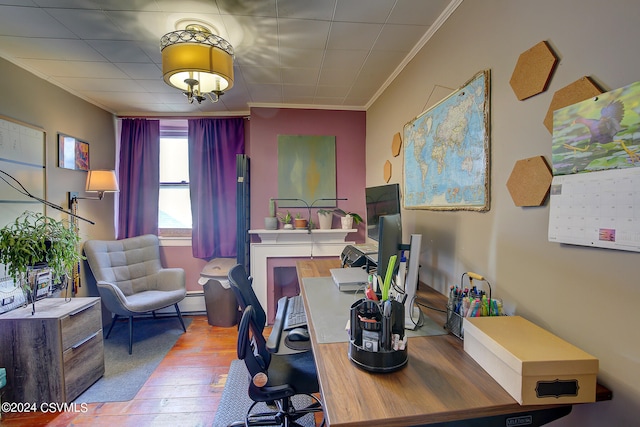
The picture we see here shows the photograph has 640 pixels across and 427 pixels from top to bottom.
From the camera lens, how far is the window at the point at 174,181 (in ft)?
12.0

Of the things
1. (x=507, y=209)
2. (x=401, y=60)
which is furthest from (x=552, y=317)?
(x=401, y=60)

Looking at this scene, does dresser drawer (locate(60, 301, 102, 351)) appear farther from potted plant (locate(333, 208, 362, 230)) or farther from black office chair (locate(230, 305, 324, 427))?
potted plant (locate(333, 208, 362, 230))

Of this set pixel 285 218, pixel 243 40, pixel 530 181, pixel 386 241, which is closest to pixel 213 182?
pixel 285 218

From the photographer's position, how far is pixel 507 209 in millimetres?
1218

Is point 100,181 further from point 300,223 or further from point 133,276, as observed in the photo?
point 300,223

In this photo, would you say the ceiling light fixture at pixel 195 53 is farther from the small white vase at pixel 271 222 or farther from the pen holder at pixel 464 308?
the pen holder at pixel 464 308

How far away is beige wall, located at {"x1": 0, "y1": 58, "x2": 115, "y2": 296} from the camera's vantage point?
7.30 feet

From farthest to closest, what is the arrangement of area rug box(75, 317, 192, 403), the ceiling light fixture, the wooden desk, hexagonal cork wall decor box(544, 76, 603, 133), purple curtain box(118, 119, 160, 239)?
purple curtain box(118, 119, 160, 239)
area rug box(75, 317, 192, 403)
the ceiling light fixture
hexagonal cork wall decor box(544, 76, 603, 133)
the wooden desk

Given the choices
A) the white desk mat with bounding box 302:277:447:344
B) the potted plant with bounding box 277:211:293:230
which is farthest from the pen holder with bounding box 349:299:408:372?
the potted plant with bounding box 277:211:293:230

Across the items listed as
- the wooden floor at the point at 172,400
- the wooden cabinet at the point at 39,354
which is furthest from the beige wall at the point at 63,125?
the wooden floor at the point at 172,400

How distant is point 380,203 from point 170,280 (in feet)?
8.43

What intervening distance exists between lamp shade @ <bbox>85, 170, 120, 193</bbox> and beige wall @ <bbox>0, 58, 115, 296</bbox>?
0.13 metres

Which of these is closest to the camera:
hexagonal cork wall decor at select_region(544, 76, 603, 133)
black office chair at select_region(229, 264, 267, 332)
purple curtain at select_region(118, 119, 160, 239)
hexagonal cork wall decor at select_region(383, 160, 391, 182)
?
hexagonal cork wall decor at select_region(544, 76, 603, 133)

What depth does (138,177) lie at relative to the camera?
348cm
